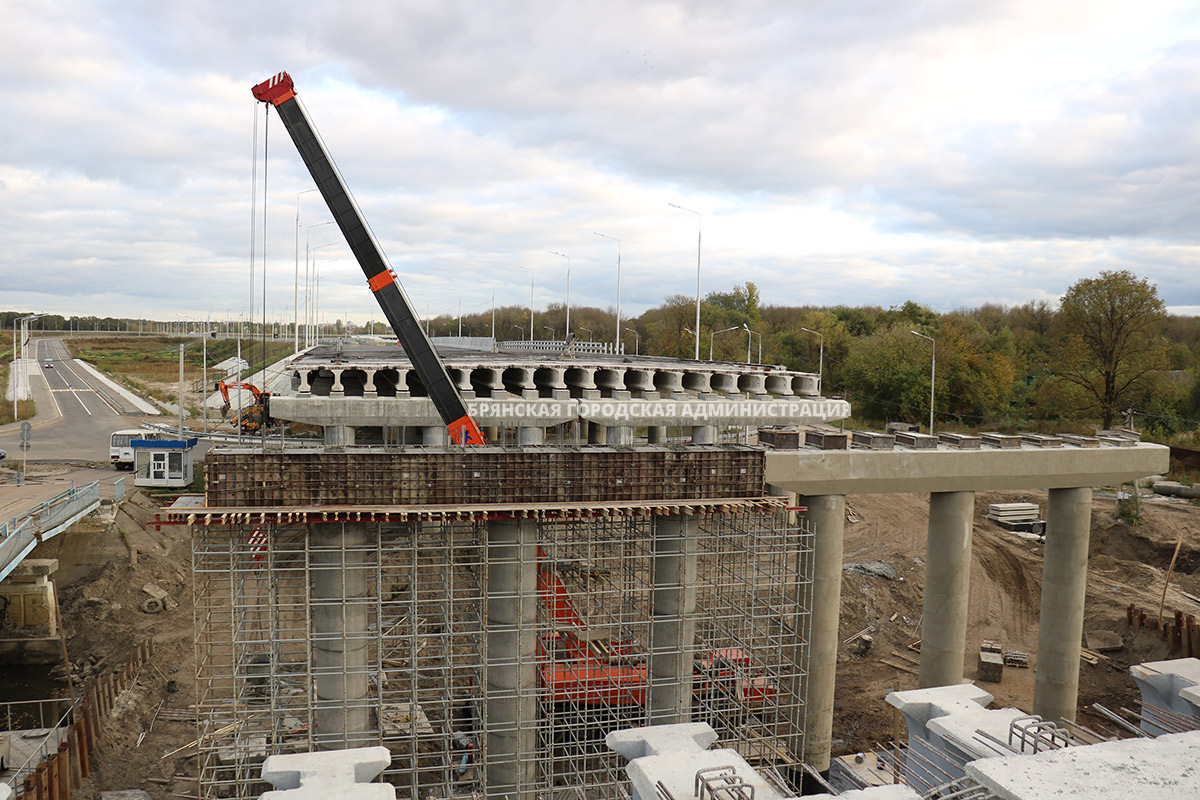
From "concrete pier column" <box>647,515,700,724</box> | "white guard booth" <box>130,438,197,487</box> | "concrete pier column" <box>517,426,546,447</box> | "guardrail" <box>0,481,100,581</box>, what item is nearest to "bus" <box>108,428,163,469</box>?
"white guard booth" <box>130,438,197,487</box>

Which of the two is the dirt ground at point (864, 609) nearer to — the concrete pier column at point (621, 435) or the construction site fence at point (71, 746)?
the construction site fence at point (71, 746)

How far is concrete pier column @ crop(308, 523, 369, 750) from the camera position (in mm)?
23516

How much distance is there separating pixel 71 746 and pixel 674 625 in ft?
66.1

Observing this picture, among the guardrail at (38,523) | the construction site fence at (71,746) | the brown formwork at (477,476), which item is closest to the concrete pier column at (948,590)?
the brown formwork at (477,476)

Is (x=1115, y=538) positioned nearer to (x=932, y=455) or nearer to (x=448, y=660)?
(x=932, y=455)

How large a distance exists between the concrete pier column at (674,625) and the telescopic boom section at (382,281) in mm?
7470

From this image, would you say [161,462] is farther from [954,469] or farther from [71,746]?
[954,469]

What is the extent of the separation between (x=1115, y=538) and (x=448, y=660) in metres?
53.5

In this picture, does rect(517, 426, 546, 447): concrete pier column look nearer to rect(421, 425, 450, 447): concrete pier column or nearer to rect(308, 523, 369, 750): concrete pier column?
rect(421, 425, 450, 447): concrete pier column

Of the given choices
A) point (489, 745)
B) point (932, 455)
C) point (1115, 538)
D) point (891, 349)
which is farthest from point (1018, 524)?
point (489, 745)

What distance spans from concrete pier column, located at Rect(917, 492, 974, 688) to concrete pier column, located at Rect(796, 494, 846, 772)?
4595 millimetres

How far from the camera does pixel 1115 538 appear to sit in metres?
57.3

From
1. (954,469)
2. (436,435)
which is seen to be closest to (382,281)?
(436,435)

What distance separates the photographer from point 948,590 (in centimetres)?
3055
